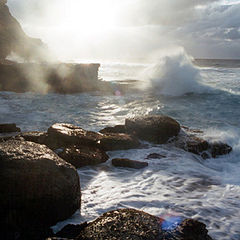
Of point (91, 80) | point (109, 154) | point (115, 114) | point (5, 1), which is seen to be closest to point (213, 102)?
point (115, 114)

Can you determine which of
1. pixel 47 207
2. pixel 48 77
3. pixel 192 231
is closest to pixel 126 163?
pixel 47 207

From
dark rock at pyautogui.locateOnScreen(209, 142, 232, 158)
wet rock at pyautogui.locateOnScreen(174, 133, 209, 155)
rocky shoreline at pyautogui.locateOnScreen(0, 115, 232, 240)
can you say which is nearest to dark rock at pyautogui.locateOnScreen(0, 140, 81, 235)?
rocky shoreline at pyautogui.locateOnScreen(0, 115, 232, 240)

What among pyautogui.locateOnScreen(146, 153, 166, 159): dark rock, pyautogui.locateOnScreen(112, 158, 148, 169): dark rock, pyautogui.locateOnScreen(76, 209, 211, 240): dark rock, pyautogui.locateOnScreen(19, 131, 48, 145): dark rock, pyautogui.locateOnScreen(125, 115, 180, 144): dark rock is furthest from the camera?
pyautogui.locateOnScreen(125, 115, 180, 144): dark rock

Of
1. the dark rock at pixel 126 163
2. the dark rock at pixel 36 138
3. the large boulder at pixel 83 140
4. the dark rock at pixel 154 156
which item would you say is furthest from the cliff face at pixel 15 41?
the dark rock at pixel 126 163

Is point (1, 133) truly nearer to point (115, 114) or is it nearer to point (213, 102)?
point (115, 114)

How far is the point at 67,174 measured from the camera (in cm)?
305

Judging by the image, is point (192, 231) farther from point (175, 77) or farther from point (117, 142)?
point (175, 77)

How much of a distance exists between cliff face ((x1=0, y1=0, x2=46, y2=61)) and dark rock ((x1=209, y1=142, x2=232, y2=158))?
3468 cm

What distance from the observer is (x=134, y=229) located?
2.47 m

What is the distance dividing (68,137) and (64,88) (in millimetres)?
12941

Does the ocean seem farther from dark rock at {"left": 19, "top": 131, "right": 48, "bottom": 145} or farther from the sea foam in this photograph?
the sea foam

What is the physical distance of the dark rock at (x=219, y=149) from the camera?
20.0ft

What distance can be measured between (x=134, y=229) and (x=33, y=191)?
111 cm

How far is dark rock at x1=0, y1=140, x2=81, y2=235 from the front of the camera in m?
2.77
